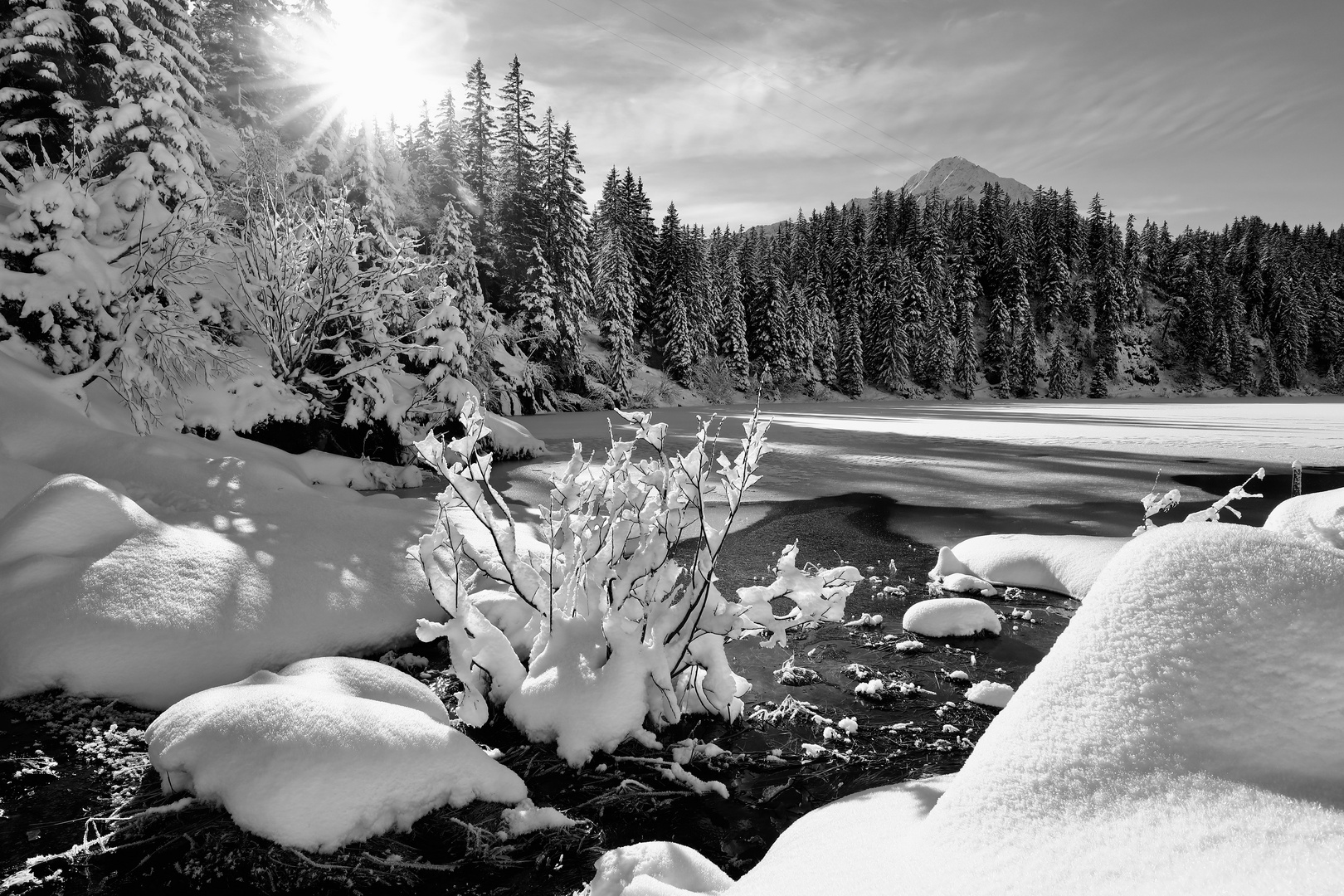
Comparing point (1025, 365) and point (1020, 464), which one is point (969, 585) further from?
point (1025, 365)

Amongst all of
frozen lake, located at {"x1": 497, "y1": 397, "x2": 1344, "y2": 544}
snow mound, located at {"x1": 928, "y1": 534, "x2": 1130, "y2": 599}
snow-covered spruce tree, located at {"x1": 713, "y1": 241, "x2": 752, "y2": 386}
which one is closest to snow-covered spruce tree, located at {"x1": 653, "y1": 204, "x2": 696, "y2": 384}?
snow-covered spruce tree, located at {"x1": 713, "y1": 241, "x2": 752, "y2": 386}

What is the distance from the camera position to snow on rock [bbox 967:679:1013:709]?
494 cm

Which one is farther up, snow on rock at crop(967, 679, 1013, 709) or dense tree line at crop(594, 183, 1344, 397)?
dense tree line at crop(594, 183, 1344, 397)

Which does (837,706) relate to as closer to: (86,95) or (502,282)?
(86,95)

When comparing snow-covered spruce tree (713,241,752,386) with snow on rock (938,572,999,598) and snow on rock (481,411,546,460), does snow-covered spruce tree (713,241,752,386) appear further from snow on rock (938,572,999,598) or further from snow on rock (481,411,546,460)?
snow on rock (938,572,999,598)

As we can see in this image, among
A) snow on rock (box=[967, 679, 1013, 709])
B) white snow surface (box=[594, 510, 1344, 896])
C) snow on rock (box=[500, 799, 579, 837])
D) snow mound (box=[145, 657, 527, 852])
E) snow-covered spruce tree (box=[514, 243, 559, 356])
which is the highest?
snow-covered spruce tree (box=[514, 243, 559, 356])

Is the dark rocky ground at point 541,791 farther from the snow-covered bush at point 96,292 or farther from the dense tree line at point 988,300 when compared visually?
the dense tree line at point 988,300

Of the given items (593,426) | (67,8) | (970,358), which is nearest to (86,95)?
(67,8)

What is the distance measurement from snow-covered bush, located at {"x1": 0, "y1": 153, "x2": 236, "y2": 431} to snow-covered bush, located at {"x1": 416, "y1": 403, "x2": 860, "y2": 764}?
9037 millimetres

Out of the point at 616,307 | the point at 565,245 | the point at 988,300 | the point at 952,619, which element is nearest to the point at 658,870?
the point at 952,619

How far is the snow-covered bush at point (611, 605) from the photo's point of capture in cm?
424

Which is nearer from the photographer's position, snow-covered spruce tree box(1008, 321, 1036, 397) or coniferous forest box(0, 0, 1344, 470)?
coniferous forest box(0, 0, 1344, 470)

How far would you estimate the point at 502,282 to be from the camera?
34.5 meters

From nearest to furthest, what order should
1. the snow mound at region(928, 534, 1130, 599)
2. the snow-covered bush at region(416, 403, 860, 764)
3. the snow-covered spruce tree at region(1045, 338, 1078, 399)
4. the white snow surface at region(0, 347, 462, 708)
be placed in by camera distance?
the snow-covered bush at region(416, 403, 860, 764), the white snow surface at region(0, 347, 462, 708), the snow mound at region(928, 534, 1130, 599), the snow-covered spruce tree at region(1045, 338, 1078, 399)
